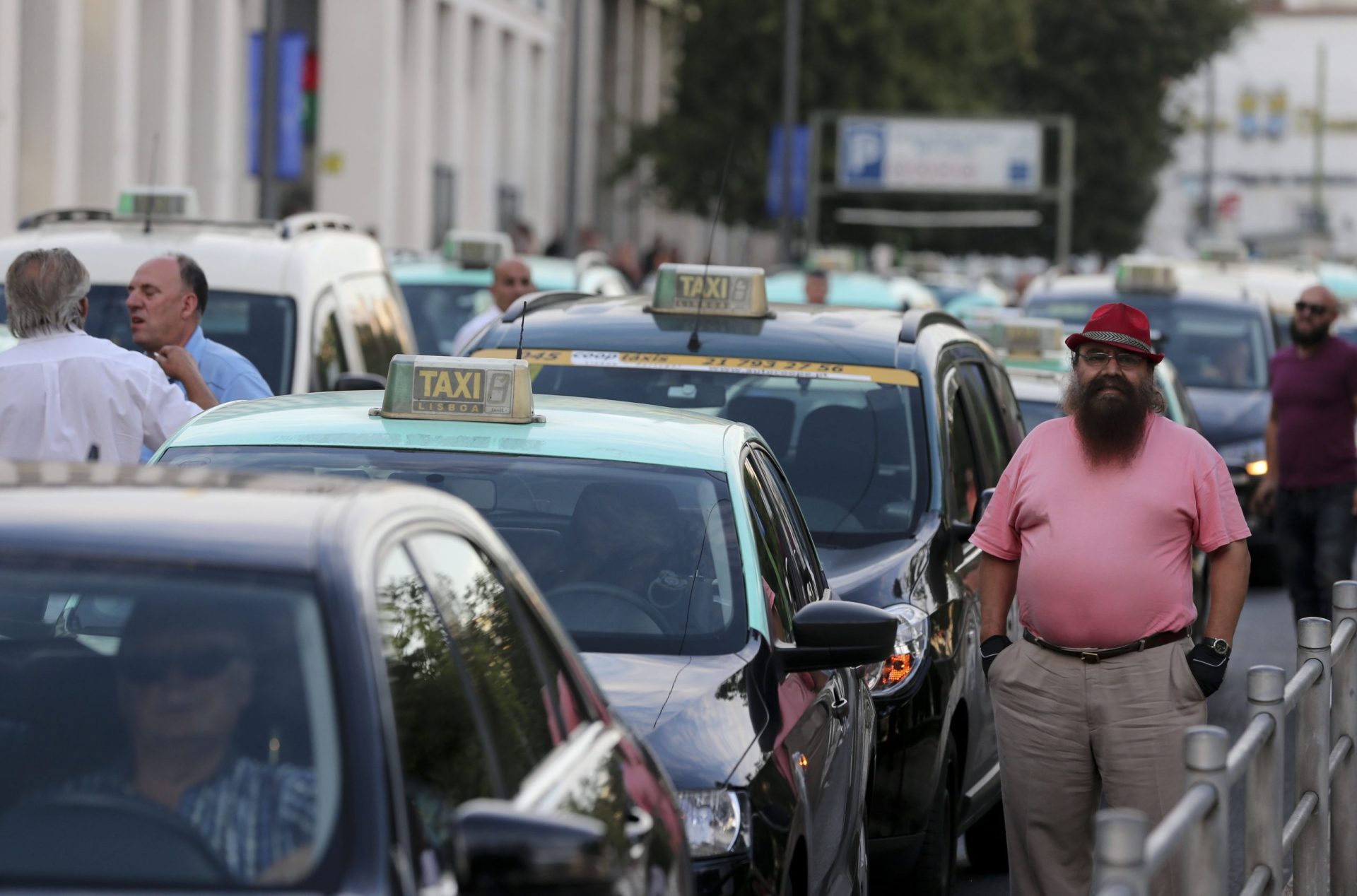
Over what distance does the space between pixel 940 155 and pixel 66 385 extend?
3751cm

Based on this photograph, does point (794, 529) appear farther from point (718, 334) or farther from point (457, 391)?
point (718, 334)

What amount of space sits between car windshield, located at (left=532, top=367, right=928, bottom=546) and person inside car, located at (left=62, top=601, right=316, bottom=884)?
4.48 m

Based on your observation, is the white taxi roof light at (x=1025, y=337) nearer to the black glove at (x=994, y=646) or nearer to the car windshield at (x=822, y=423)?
the car windshield at (x=822, y=423)

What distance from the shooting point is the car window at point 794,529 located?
586 cm

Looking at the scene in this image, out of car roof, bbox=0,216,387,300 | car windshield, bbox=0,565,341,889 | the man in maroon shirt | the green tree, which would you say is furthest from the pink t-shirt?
the green tree

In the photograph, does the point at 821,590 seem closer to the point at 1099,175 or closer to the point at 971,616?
the point at 971,616

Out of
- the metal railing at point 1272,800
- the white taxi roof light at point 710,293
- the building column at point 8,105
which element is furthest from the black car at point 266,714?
the building column at point 8,105

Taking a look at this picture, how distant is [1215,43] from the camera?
60.8 meters

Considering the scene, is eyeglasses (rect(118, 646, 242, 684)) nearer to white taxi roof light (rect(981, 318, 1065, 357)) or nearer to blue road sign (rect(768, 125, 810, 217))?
white taxi roof light (rect(981, 318, 1065, 357))

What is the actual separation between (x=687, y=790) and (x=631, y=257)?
21961 mm

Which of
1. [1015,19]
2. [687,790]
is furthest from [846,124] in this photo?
Result: [687,790]

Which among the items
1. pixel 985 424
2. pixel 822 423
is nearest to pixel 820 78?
pixel 985 424

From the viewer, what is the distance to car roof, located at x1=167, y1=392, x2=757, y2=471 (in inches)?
217

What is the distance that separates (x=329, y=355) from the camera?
9.87 metres
